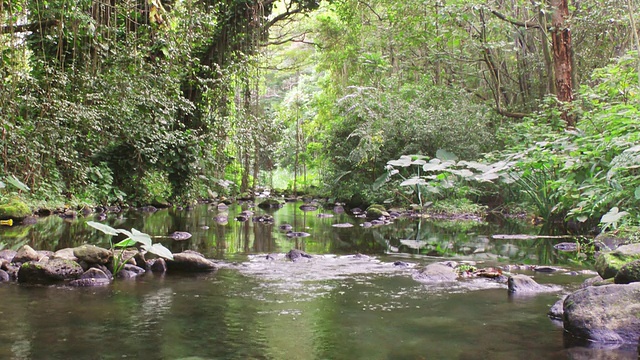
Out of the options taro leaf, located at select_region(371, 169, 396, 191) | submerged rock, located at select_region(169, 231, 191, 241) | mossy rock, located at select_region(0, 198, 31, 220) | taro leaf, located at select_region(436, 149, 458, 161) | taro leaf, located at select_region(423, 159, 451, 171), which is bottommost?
submerged rock, located at select_region(169, 231, 191, 241)

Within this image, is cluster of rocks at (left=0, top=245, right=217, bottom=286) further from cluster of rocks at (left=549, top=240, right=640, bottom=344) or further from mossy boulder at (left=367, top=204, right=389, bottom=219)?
mossy boulder at (left=367, top=204, right=389, bottom=219)

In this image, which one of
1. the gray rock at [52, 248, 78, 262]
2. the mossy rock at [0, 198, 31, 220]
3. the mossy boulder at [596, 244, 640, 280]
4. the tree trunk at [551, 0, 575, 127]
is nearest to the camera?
the mossy boulder at [596, 244, 640, 280]

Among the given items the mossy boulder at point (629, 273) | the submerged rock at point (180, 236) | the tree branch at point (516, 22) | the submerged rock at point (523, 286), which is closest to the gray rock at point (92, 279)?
the submerged rock at point (180, 236)

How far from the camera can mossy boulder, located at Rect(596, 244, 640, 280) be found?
13.5ft

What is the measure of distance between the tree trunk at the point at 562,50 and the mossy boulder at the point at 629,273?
8.86 metres

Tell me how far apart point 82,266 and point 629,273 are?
4.19 meters

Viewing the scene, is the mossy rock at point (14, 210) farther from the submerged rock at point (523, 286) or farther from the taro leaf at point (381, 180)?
the submerged rock at point (523, 286)

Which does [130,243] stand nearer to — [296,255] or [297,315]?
[297,315]

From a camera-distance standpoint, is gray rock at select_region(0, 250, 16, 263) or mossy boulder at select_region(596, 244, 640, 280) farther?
gray rock at select_region(0, 250, 16, 263)

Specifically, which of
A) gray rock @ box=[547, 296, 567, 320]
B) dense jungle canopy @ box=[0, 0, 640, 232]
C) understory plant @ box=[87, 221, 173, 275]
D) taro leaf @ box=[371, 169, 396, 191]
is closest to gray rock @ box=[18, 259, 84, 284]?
understory plant @ box=[87, 221, 173, 275]

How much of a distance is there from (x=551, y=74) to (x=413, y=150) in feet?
13.1

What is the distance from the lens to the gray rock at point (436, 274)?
4.82 m

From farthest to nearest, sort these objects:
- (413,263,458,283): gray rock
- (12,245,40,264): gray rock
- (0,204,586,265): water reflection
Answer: (0,204,586,265): water reflection → (12,245,40,264): gray rock → (413,263,458,283): gray rock

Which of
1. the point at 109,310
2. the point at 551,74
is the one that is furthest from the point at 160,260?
the point at 551,74
